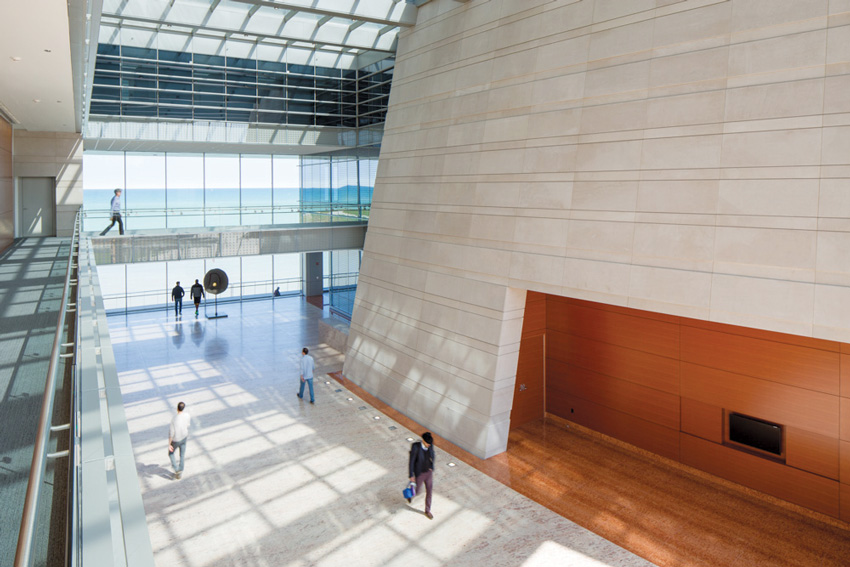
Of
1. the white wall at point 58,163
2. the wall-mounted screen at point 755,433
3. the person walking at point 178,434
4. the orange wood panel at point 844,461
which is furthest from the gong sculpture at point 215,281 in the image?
the orange wood panel at point 844,461

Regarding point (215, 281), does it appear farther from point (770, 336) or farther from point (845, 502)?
point (845, 502)

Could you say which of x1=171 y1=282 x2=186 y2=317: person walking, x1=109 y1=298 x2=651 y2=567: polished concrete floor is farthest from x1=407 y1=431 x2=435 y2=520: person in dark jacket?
x1=171 y1=282 x2=186 y2=317: person walking

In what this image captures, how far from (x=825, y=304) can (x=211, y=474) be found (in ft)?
33.9

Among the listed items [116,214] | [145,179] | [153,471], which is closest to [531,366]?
[153,471]

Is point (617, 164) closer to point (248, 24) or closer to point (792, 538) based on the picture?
point (792, 538)

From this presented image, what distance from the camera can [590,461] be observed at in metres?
11.5

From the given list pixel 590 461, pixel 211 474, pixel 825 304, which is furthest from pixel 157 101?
pixel 825 304

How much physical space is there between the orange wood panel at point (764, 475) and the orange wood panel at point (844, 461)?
0.17 m

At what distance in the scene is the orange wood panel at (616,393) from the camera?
1147cm

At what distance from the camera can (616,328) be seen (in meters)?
12.4

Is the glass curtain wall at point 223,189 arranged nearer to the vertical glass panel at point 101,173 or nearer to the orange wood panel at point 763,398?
the vertical glass panel at point 101,173

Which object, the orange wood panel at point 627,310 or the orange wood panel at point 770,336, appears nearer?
the orange wood panel at point 770,336

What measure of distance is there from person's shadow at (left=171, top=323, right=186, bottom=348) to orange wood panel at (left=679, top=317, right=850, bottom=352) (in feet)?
56.7

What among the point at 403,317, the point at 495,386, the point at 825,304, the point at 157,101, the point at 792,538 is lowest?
the point at 792,538
